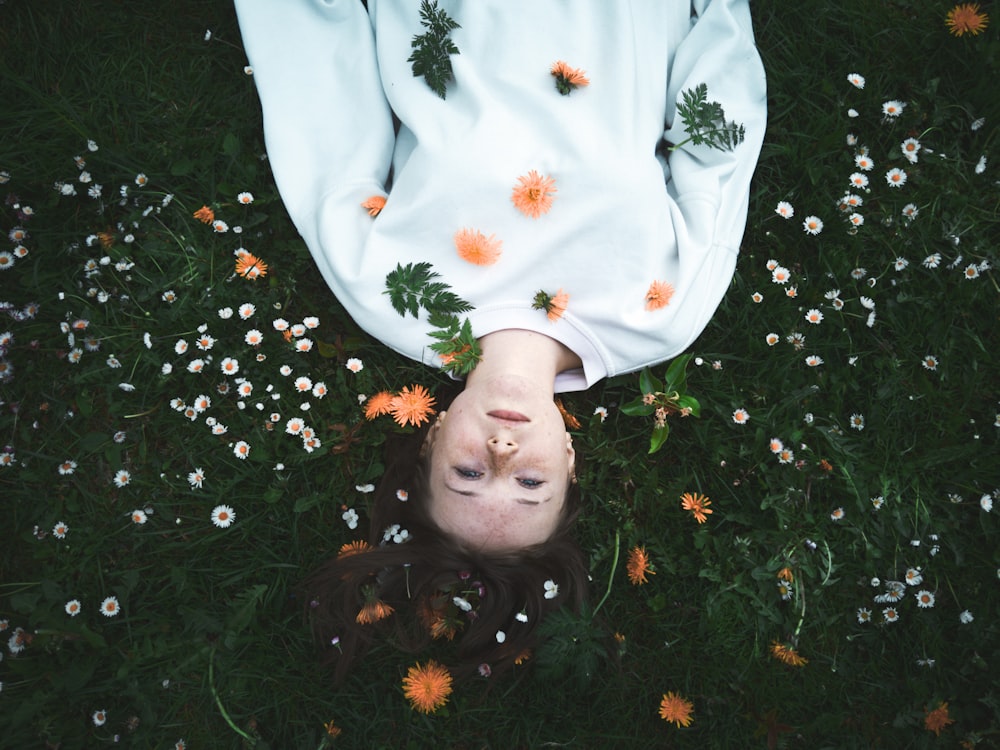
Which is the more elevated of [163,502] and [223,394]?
[223,394]

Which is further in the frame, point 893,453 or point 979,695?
point 893,453

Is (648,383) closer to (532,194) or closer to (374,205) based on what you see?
(532,194)

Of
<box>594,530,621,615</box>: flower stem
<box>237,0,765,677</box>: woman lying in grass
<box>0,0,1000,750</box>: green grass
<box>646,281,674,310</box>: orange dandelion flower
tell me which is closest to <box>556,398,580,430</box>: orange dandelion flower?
<box>0,0,1000,750</box>: green grass

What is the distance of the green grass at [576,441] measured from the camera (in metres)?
2.89

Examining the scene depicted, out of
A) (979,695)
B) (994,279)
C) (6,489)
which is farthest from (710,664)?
(6,489)

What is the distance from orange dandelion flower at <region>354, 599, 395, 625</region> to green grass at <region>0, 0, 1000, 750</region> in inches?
9.4

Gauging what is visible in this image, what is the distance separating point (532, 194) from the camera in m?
2.66

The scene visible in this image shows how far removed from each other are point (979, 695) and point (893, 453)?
39.0 inches

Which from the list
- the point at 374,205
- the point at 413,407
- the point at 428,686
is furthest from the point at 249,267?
the point at 428,686

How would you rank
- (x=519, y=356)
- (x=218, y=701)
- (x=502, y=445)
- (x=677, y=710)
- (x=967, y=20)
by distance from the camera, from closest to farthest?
(x=502, y=445) → (x=519, y=356) → (x=218, y=701) → (x=677, y=710) → (x=967, y=20)

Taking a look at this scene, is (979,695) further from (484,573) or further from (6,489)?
(6,489)

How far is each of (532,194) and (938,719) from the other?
2.60 metres

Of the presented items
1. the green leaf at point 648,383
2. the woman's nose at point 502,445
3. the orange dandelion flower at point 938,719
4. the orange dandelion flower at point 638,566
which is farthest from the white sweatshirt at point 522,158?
the orange dandelion flower at point 938,719

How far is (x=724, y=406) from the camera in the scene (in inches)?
123
